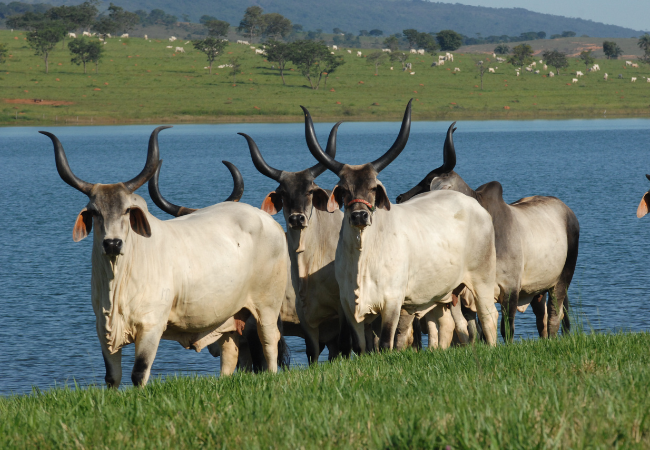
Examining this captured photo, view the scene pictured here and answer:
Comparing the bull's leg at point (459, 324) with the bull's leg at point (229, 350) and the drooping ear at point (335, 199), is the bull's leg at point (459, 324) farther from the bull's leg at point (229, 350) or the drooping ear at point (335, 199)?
the bull's leg at point (229, 350)

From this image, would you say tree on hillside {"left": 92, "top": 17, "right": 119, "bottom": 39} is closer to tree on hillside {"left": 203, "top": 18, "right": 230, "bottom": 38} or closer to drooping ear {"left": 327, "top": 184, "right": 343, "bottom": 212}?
tree on hillside {"left": 203, "top": 18, "right": 230, "bottom": 38}

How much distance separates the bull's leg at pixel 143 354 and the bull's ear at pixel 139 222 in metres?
0.77

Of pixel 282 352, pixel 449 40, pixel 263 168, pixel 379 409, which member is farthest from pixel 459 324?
pixel 449 40

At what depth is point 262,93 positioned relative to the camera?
82.5 meters

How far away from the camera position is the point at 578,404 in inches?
147

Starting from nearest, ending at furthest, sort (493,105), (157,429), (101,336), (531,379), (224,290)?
(157,429), (531,379), (101,336), (224,290), (493,105)

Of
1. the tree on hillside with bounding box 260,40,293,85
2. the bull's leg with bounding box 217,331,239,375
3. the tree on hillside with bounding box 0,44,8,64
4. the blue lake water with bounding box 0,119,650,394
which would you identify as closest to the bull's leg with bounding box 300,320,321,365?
the bull's leg with bounding box 217,331,239,375

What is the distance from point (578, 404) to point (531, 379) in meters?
0.98

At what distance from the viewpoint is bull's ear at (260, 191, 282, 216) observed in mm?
8273

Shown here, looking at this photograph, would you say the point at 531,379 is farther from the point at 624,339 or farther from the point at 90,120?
the point at 90,120

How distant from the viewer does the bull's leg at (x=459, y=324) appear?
888 cm

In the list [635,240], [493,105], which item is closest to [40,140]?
[493,105]

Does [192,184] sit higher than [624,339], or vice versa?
[624,339]

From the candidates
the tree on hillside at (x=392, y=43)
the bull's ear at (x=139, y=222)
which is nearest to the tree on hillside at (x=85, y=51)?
the tree on hillside at (x=392, y=43)
